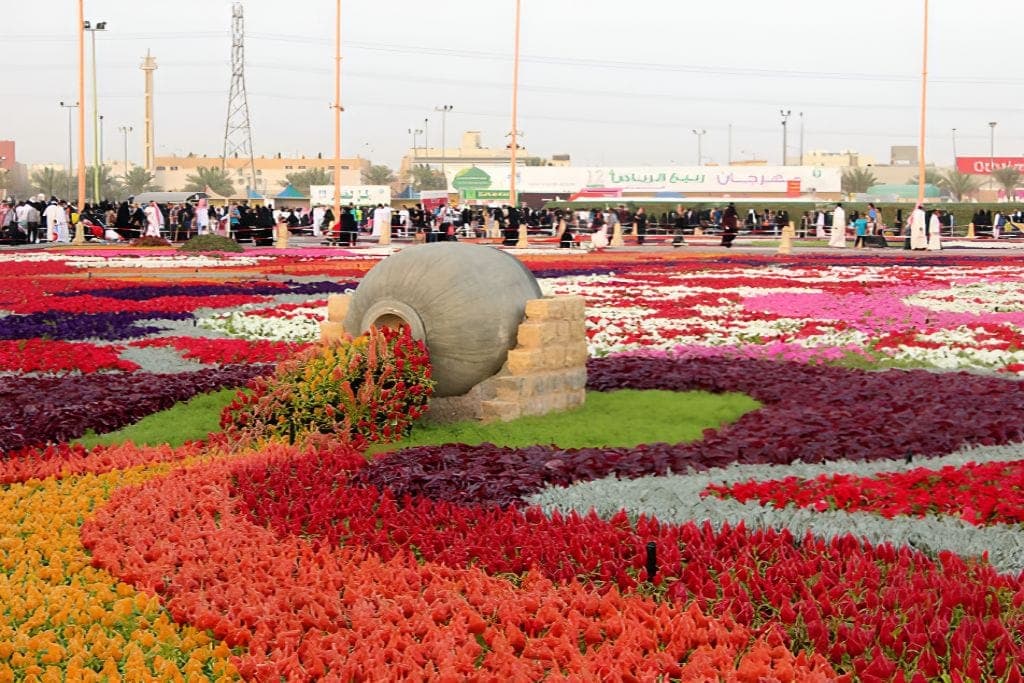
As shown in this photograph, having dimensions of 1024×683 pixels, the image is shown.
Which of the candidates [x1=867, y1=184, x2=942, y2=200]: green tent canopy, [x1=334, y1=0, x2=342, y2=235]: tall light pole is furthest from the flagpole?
[x1=867, y1=184, x2=942, y2=200]: green tent canopy

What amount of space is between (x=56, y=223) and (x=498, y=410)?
37078mm

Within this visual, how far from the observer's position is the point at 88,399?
9906 millimetres

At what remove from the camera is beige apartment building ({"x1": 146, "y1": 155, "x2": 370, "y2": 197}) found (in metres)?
123

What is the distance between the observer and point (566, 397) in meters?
10.4

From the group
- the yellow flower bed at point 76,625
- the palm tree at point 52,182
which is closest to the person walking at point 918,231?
the yellow flower bed at point 76,625

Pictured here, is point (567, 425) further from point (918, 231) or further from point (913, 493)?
point (918, 231)

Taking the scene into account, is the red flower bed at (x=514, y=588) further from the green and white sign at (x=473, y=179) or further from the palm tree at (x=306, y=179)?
the palm tree at (x=306, y=179)

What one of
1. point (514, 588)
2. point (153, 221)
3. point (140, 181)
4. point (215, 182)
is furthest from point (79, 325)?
point (140, 181)

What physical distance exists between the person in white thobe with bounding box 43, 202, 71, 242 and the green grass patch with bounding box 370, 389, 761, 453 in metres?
35.9

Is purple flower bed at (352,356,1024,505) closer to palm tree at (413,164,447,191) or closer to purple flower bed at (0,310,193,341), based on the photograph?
purple flower bed at (0,310,193,341)

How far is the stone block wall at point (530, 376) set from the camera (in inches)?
383

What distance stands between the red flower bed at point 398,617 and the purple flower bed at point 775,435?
1039mm

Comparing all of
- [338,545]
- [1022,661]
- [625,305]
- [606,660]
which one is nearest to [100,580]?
[338,545]

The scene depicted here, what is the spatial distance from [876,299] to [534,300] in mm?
10344
